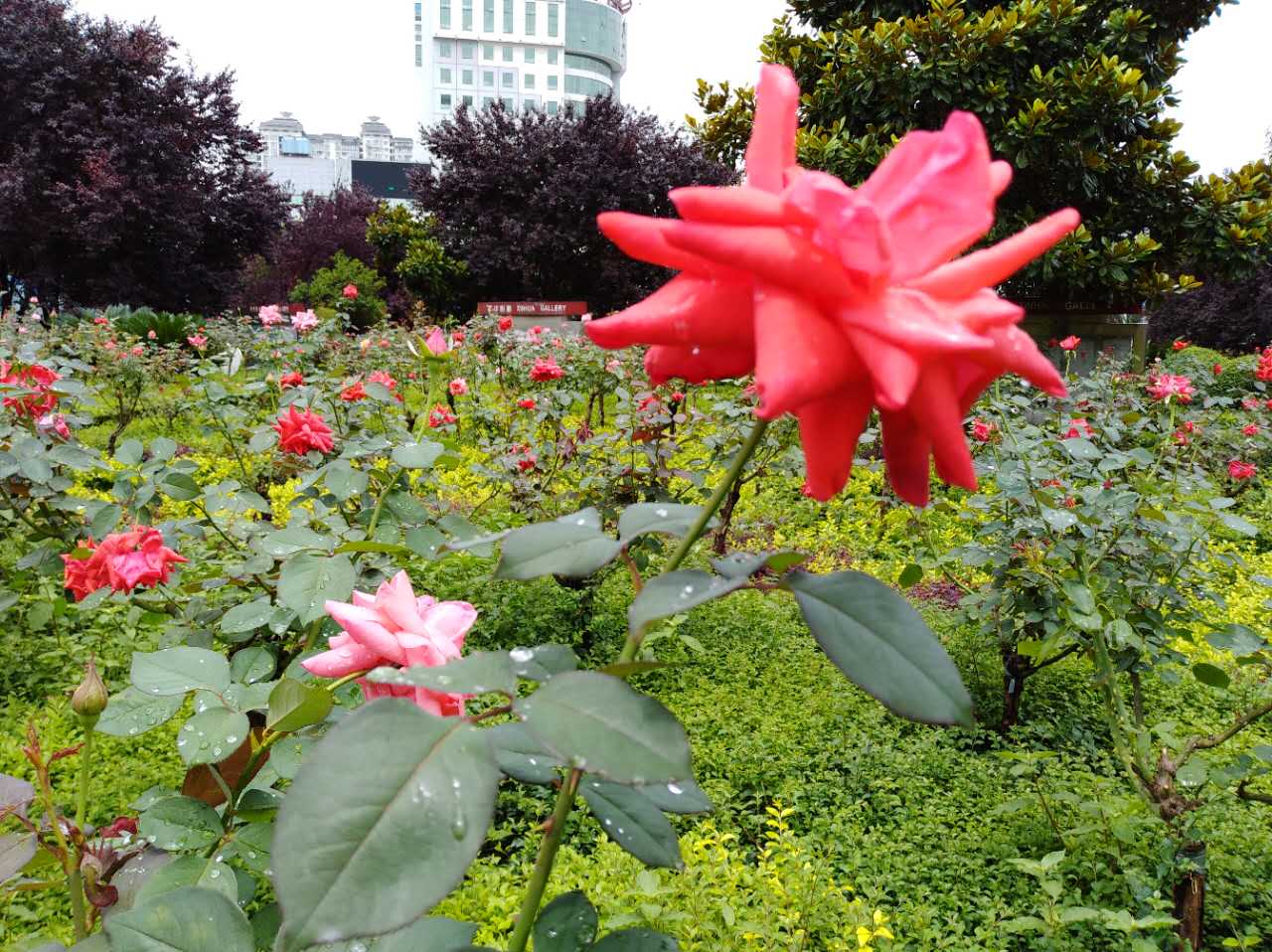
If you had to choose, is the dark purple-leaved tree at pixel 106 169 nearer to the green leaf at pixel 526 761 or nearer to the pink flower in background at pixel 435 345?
the pink flower in background at pixel 435 345

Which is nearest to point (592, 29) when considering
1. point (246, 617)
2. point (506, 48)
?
point (506, 48)

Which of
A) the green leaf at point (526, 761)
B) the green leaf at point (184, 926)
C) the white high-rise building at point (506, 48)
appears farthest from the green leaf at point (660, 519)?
the white high-rise building at point (506, 48)

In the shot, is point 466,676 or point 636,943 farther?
point 636,943

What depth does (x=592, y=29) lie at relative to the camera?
175 feet

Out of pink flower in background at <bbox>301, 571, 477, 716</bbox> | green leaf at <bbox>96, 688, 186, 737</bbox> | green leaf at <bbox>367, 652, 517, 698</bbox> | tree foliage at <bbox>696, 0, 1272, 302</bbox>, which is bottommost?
green leaf at <bbox>96, 688, 186, 737</bbox>

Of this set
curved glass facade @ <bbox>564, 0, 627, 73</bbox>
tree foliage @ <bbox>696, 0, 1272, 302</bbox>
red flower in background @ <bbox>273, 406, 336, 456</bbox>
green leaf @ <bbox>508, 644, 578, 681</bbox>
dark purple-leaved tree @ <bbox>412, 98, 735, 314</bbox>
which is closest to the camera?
green leaf @ <bbox>508, 644, 578, 681</bbox>

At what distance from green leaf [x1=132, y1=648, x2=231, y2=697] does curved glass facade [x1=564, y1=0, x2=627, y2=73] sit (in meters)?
59.0

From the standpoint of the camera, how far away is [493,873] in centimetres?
154

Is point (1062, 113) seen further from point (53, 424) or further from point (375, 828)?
point (375, 828)

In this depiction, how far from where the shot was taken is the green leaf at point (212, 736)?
0.71 metres

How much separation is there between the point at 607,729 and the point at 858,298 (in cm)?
20

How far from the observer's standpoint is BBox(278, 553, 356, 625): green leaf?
92 cm

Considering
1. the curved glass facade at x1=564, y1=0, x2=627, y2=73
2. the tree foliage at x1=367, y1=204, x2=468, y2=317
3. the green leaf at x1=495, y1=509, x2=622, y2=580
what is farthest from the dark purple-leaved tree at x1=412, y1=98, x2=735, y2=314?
the curved glass facade at x1=564, y1=0, x2=627, y2=73

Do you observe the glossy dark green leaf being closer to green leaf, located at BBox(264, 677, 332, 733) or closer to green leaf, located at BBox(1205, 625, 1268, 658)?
green leaf, located at BBox(264, 677, 332, 733)
